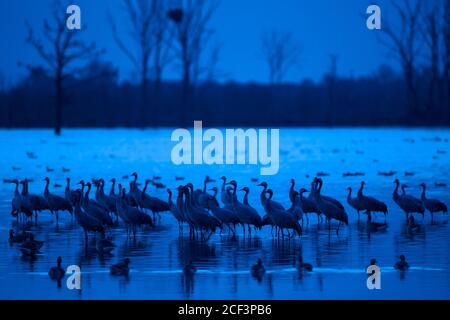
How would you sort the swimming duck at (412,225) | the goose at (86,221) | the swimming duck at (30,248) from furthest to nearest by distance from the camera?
the swimming duck at (412,225) < the goose at (86,221) < the swimming duck at (30,248)

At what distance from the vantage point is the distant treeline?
63.4 m

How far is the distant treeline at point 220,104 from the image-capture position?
63375 mm

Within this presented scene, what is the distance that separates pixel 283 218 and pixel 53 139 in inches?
1146

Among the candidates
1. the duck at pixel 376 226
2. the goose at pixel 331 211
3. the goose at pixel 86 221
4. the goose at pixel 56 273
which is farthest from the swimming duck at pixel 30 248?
the duck at pixel 376 226

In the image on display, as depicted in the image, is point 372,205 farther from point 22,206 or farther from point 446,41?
point 446,41

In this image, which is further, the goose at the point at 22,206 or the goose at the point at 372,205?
the goose at the point at 372,205

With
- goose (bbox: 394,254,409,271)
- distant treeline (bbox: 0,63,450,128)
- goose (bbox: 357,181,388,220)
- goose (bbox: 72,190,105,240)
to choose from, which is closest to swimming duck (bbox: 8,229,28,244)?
goose (bbox: 72,190,105,240)

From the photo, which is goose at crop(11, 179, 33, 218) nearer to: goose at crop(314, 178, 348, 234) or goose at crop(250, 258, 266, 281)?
goose at crop(314, 178, 348, 234)

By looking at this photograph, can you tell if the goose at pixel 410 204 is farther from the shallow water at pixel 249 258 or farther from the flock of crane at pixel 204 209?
the shallow water at pixel 249 258

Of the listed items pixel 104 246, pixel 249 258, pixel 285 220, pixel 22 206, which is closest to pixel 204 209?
pixel 285 220

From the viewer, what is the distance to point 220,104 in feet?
279

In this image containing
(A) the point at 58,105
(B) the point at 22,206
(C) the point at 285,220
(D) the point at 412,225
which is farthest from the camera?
(A) the point at 58,105

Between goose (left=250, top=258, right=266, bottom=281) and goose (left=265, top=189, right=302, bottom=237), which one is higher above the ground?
goose (left=265, top=189, right=302, bottom=237)
